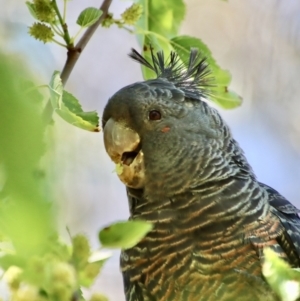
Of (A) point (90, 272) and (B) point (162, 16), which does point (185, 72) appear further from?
(A) point (90, 272)

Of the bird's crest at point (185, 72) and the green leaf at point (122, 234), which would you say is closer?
the green leaf at point (122, 234)

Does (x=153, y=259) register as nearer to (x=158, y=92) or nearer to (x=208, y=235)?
(x=208, y=235)

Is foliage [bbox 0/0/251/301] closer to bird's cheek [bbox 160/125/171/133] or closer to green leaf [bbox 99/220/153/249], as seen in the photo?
green leaf [bbox 99/220/153/249]

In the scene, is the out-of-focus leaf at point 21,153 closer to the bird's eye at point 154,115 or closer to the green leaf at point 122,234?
the green leaf at point 122,234

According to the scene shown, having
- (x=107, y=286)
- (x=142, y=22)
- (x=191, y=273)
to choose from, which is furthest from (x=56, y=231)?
(x=107, y=286)

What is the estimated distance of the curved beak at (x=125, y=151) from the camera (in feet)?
3.47

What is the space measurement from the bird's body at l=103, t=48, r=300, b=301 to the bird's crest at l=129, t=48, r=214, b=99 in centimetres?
2

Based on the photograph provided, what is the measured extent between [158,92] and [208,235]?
0.38 metres

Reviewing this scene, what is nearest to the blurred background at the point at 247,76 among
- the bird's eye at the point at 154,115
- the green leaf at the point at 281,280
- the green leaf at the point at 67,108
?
the bird's eye at the point at 154,115

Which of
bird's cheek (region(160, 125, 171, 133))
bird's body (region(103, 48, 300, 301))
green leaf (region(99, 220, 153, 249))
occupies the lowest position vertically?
green leaf (region(99, 220, 153, 249))

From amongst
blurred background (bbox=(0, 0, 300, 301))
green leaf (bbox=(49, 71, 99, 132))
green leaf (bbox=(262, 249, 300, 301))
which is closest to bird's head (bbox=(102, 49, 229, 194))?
green leaf (bbox=(49, 71, 99, 132))

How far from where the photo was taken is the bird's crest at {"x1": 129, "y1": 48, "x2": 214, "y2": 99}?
1165 mm

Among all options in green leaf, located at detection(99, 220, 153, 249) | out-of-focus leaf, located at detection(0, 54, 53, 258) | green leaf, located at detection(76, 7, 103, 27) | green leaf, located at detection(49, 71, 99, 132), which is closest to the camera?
out-of-focus leaf, located at detection(0, 54, 53, 258)

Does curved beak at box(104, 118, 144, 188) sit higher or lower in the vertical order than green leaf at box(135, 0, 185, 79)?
lower
